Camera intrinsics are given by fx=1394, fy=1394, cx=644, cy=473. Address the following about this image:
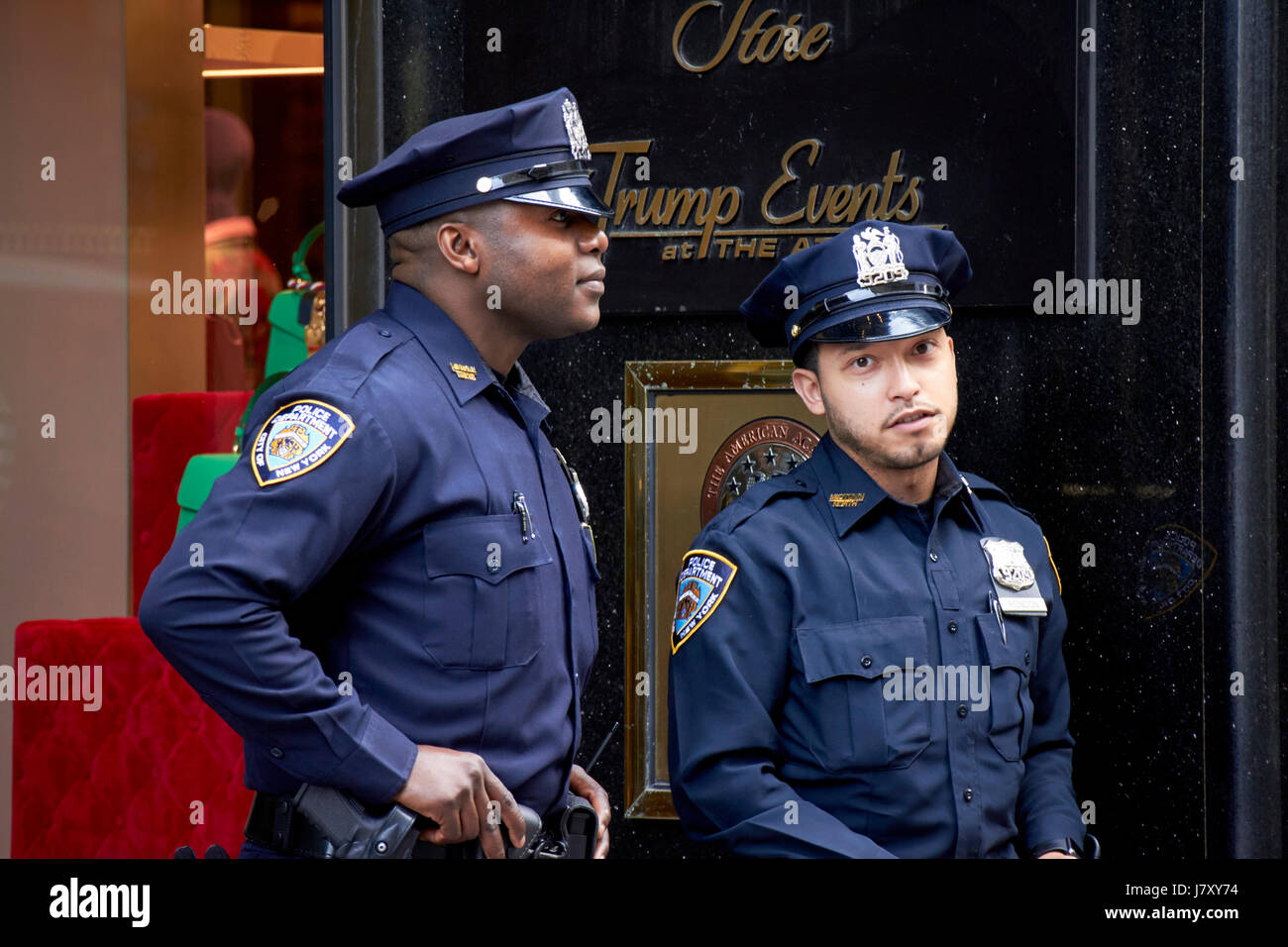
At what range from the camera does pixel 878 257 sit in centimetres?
301

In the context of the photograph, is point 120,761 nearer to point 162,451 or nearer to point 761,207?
point 162,451

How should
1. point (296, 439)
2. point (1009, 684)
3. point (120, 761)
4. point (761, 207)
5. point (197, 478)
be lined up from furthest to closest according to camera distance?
point (197, 478) → point (120, 761) → point (761, 207) → point (1009, 684) → point (296, 439)

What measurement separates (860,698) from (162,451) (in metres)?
2.58

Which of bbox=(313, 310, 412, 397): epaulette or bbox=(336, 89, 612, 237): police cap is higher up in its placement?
bbox=(336, 89, 612, 237): police cap

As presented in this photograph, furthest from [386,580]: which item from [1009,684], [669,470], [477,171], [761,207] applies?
[761,207]

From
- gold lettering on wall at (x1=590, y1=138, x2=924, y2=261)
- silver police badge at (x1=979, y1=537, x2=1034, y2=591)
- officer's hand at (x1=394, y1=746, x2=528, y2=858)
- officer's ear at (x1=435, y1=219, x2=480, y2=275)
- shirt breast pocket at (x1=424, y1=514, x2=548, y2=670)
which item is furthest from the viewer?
gold lettering on wall at (x1=590, y1=138, x2=924, y2=261)

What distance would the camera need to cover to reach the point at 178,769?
4.13 m

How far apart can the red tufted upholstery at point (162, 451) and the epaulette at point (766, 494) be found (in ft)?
6.48

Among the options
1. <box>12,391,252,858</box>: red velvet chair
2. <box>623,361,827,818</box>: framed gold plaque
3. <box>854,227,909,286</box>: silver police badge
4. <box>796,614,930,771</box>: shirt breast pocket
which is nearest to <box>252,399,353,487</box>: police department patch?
<box>796,614,930,771</box>: shirt breast pocket

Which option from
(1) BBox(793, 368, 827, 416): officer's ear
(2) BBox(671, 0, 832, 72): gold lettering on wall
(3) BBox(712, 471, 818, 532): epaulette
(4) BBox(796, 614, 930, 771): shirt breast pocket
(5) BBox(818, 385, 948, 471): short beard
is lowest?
(4) BBox(796, 614, 930, 771): shirt breast pocket

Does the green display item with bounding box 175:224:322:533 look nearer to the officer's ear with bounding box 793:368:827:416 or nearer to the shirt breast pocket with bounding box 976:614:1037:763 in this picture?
the officer's ear with bounding box 793:368:827:416

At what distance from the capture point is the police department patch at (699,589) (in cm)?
286

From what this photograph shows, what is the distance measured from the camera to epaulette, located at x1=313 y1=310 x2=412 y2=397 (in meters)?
2.47
